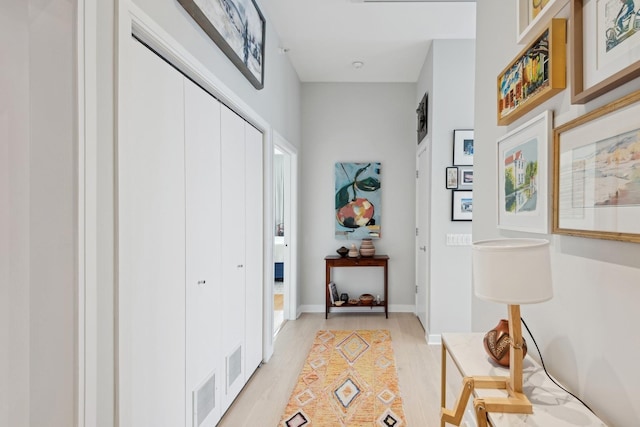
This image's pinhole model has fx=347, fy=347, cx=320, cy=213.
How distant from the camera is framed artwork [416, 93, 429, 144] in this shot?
12.3 ft

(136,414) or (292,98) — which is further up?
(292,98)

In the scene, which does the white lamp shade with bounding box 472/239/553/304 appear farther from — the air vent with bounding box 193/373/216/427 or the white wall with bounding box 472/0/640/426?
the air vent with bounding box 193/373/216/427

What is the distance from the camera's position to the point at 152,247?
138 cm

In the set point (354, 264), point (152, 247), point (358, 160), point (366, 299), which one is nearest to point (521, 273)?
point (152, 247)

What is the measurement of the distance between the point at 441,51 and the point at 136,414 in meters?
3.63

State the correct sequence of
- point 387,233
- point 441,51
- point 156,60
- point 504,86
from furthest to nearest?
point 387,233 < point 441,51 < point 504,86 < point 156,60

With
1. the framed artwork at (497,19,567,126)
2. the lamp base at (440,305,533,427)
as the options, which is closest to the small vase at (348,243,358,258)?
the framed artwork at (497,19,567,126)

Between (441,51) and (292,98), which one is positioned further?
(292,98)

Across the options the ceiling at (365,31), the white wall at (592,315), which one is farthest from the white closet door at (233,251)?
the white wall at (592,315)
